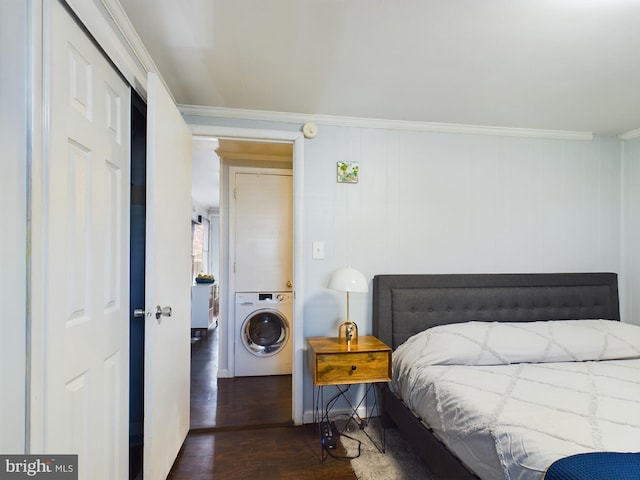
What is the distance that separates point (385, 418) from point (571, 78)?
2.37 meters

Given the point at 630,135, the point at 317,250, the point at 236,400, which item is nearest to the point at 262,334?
A: the point at 236,400

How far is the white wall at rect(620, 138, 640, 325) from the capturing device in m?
2.68

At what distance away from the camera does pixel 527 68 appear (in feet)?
5.83

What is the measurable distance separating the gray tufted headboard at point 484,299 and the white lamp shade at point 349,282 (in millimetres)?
321

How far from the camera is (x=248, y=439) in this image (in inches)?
86.4

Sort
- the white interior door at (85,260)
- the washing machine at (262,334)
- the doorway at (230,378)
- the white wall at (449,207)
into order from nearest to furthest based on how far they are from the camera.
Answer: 1. the white interior door at (85,260)
2. the white wall at (449,207)
3. the doorway at (230,378)
4. the washing machine at (262,334)

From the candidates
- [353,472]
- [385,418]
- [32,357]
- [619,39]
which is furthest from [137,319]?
[619,39]

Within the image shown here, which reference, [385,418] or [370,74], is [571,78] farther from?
[385,418]

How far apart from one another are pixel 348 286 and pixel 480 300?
109 centimetres

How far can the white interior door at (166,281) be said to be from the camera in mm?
1515

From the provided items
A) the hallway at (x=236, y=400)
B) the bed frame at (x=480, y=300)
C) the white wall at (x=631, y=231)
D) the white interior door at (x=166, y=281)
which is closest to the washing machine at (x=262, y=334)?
the hallway at (x=236, y=400)

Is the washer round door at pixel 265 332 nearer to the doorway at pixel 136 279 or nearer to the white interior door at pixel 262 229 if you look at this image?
the white interior door at pixel 262 229

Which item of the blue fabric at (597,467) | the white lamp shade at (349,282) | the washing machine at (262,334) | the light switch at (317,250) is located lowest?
the washing machine at (262,334)

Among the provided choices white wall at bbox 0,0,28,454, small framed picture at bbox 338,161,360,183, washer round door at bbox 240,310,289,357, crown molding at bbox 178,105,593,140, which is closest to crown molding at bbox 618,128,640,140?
crown molding at bbox 178,105,593,140
